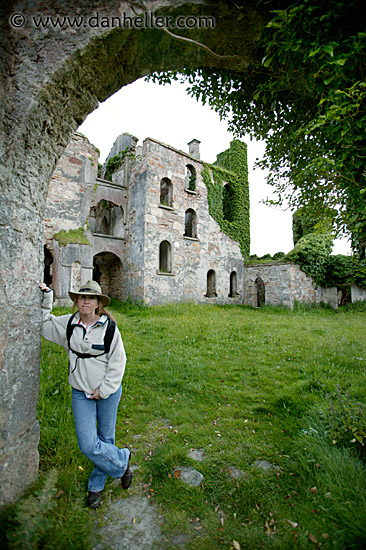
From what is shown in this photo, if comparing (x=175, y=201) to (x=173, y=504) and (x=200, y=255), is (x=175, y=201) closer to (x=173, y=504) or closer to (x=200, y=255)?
(x=200, y=255)

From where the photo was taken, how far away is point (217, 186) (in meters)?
18.0

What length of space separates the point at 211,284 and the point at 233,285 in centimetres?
185

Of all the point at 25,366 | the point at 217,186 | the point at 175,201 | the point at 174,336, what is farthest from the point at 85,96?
the point at 217,186

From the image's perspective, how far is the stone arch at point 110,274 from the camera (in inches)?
619

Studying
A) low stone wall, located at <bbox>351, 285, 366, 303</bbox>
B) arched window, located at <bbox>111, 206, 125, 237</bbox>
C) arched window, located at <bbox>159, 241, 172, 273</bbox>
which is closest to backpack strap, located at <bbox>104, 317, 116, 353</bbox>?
arched window, located at <bbox>159, 241, 172, 273</bbox>

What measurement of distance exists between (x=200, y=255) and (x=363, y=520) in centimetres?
1502

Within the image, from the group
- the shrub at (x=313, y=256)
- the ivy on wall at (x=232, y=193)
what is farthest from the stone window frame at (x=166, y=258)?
the shrub at (x=313, y=256)

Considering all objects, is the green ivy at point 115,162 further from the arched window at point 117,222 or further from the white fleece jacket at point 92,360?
the white fleece jacket at point 92,360

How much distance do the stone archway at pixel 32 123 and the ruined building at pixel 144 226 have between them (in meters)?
10.2

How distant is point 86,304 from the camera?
2.54m

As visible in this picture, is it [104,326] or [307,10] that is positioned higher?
[307,10]

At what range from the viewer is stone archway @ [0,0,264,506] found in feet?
6.86

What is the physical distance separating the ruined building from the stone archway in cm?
1016

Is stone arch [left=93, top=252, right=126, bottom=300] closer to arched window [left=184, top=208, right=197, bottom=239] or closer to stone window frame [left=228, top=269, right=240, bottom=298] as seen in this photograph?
arched window [left=184, top=208, right=197, bottom=239]
